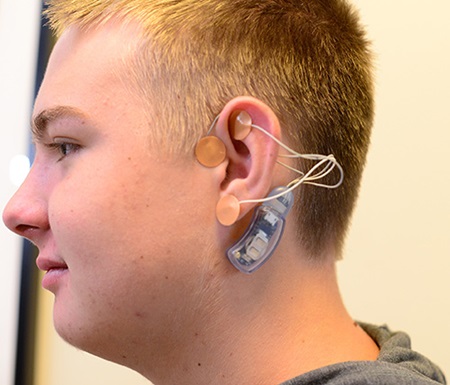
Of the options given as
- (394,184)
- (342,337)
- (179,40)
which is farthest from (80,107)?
(394,184)

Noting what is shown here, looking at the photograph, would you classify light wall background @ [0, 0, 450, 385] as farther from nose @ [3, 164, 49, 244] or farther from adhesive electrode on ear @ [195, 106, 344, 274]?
nose @ [3, 164, 49, 244]

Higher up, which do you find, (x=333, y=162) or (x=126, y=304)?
(x=333, y=162)

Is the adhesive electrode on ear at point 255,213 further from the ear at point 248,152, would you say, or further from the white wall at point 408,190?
the white wall at point 408,190

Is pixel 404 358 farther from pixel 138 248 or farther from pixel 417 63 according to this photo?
pixel 417 63

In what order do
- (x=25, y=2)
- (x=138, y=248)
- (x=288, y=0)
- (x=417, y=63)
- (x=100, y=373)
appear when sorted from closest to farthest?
(x=138, y=248), (x=288, y=0), (x=417, y=63), (x=100, y=373), (x=25, y=2)

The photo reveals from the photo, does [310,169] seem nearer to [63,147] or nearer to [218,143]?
[218,143]

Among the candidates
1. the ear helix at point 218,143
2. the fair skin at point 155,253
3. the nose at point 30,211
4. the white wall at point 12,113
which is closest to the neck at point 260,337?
the fair skin at point 155,253

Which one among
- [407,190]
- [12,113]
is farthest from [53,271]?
[12,113]

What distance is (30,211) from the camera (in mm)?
719

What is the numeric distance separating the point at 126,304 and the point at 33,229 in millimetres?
166

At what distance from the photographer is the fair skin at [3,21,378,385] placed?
0.66 meters

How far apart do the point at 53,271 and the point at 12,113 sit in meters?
0.86

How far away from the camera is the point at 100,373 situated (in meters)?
1.38

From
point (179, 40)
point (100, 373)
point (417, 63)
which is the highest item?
point (417, 63)
